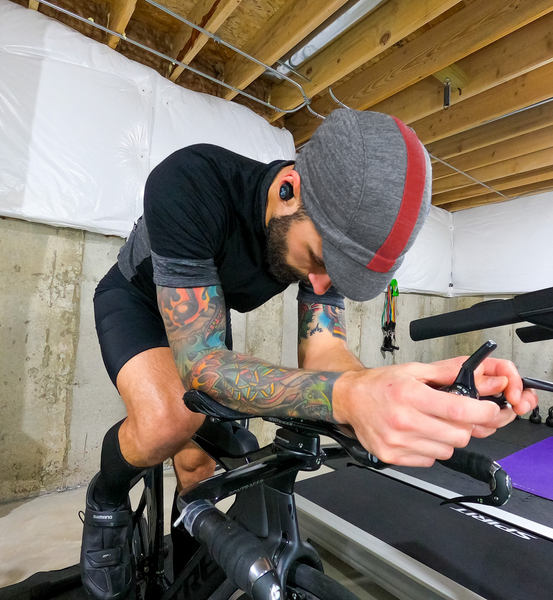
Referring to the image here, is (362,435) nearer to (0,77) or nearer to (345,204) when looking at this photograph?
(345,204)

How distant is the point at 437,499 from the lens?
6.13ft

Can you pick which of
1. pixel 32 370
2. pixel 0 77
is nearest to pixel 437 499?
pixel 32 370

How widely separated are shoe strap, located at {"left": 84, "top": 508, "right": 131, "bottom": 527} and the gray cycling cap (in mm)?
844

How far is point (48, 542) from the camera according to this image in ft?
5.60

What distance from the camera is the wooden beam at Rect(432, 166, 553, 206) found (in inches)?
154

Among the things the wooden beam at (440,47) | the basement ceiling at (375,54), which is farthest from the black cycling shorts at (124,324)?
the wooden beam at (440,47)

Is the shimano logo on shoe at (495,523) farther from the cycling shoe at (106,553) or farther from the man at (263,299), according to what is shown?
the cycling shoe at (106,553)

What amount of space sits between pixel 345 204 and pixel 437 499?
5.67 ft

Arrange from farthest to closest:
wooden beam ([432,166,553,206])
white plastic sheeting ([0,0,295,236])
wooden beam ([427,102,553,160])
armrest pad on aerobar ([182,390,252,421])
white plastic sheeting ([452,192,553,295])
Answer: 1. white plastic sheeting ([452,192,553,295])
2. wooden beam ([432,166,553,206])
3. wooden beam ([427,102,553,160])
4. white plastic sheeting ([0,0,295,236])
5. armrest pad on aerobar ([182,390,252,421])

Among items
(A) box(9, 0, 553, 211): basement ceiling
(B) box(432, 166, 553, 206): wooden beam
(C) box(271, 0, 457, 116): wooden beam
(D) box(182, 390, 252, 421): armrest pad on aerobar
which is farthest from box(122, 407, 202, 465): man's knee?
(B) box(432, 166, 553, 206): wooden beam

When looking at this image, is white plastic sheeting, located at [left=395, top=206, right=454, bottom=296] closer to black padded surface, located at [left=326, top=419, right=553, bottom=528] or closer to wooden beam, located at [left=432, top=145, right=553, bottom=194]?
wooden beam, located at [left=432, top=145, right=553, bottom=194]

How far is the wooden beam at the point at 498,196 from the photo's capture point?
4281 mm

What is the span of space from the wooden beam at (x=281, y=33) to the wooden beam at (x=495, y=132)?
191cm

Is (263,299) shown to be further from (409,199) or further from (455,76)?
(455,76)
